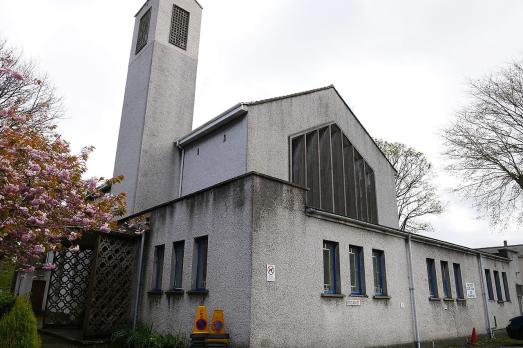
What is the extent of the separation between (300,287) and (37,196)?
6.94 meters

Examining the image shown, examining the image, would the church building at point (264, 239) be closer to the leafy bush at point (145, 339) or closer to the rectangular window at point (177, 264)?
the rectangular window at point (177, 264)

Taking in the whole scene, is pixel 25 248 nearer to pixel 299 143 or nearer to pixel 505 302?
pixel 299 143

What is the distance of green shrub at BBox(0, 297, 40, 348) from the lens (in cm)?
652

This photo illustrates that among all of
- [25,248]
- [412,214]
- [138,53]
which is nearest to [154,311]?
[25,248]

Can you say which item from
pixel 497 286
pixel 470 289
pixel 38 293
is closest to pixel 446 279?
pixel 470 289

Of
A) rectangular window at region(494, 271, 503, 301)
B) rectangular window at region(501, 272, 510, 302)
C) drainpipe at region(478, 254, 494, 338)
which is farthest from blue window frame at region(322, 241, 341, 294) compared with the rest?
rectangular window at region(501, 272, 510, 302)

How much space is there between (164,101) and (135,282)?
9.14 meters

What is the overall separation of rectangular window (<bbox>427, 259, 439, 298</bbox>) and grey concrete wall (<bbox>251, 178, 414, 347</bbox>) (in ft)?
10.8

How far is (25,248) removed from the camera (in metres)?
10.5

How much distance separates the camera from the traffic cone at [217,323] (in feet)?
29.8

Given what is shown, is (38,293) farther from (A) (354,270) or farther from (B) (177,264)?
(A) (354,270)

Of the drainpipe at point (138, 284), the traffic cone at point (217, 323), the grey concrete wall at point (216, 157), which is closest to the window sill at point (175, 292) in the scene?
the drainpipe at point (138, 284)

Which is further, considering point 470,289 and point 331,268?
point 470,289

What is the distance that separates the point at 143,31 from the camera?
21422 mm
